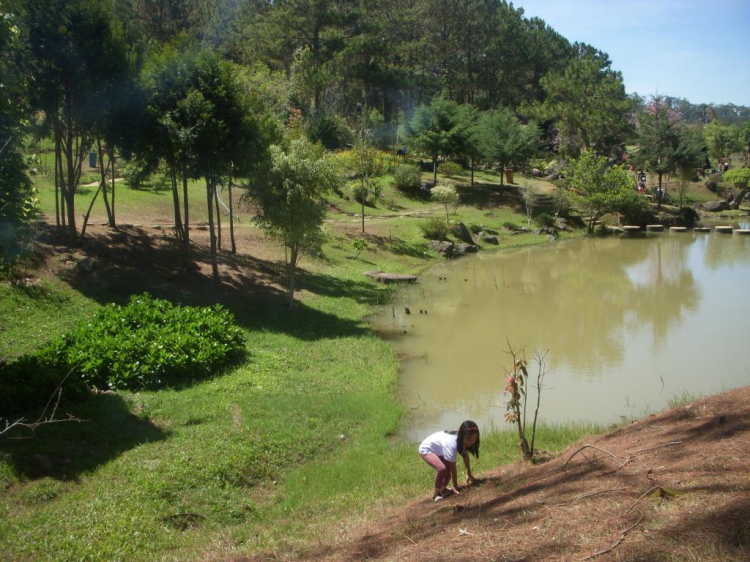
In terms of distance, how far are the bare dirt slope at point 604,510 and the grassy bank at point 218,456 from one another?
101 centimetres

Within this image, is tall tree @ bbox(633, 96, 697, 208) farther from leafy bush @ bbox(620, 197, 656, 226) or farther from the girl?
the girl

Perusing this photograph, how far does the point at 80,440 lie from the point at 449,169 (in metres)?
40.4

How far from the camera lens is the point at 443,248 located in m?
30.9

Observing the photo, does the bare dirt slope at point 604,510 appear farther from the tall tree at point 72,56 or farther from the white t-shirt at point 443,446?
the tall tree at point 72,56

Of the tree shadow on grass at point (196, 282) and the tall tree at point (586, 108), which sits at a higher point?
the tall tree at point (586, 108)

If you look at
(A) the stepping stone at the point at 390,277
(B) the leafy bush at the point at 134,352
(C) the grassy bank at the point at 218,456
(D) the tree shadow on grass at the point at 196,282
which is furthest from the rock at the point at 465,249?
(B) the leafy bush at the point at 134,352

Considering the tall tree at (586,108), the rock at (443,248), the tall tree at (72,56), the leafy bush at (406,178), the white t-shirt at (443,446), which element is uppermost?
the tall tree at (586,108)

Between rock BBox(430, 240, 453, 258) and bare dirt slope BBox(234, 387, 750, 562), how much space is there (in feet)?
75.6

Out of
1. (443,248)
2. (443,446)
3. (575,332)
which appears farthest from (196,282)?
(443,248)

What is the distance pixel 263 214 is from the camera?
17609mm

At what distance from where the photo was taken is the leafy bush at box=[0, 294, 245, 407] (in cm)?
959

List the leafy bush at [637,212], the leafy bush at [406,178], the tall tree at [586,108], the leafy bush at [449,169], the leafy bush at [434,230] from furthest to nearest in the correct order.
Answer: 1. the tall tree at [586,108]
2. the leafy bush at [449,169]
3. the leafy bush at [637,212]
4. the leafy bush at [406,178]
5. the leafy bush at [434,230]

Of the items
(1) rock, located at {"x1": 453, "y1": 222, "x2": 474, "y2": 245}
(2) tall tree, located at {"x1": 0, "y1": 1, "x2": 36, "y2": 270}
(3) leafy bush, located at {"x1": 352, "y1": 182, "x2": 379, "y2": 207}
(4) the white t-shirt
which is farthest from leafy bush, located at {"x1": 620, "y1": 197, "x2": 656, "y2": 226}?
(4) the white t-shirt

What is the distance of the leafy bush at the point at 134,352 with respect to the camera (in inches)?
378
